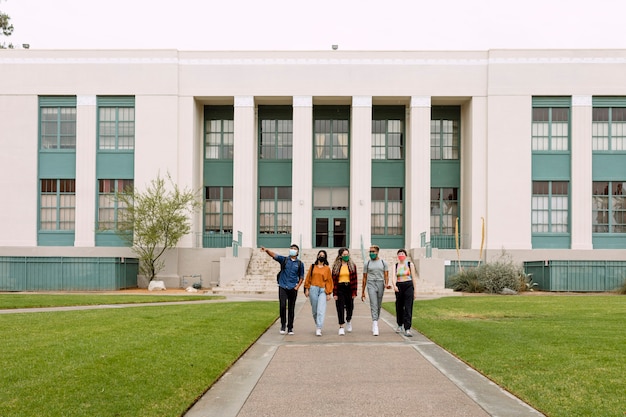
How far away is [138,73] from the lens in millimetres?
37281

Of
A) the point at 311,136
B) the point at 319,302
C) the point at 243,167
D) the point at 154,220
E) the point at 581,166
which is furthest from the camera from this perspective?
the point at 311,136

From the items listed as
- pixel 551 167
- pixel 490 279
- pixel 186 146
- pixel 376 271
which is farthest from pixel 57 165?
pixel 376 271

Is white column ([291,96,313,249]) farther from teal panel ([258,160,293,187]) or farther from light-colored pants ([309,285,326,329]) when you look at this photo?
light-colored pants ([309,285,326,329])

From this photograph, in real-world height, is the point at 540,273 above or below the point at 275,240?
below

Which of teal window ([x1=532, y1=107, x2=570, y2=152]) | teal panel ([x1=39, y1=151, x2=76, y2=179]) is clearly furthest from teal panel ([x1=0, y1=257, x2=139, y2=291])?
teal window ([x1=532, y1=107, x2=570, y2=152])

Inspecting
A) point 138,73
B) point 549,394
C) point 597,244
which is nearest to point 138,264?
point 138,73

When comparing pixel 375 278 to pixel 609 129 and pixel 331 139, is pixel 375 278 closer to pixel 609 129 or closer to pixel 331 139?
pixel 331 139

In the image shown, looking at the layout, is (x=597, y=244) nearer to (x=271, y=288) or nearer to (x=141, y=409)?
(x=271, y=288)

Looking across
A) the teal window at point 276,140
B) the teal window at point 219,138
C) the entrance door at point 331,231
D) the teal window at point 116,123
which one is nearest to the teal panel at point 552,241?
the entrance door at point 331,231

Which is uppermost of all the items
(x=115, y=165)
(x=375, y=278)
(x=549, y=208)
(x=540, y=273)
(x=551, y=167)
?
(x=551, y=167)

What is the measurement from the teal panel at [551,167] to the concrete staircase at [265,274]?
8626mm

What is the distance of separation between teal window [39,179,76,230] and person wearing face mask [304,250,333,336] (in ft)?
83.9

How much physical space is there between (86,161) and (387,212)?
16538mm

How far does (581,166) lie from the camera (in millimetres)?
36750
